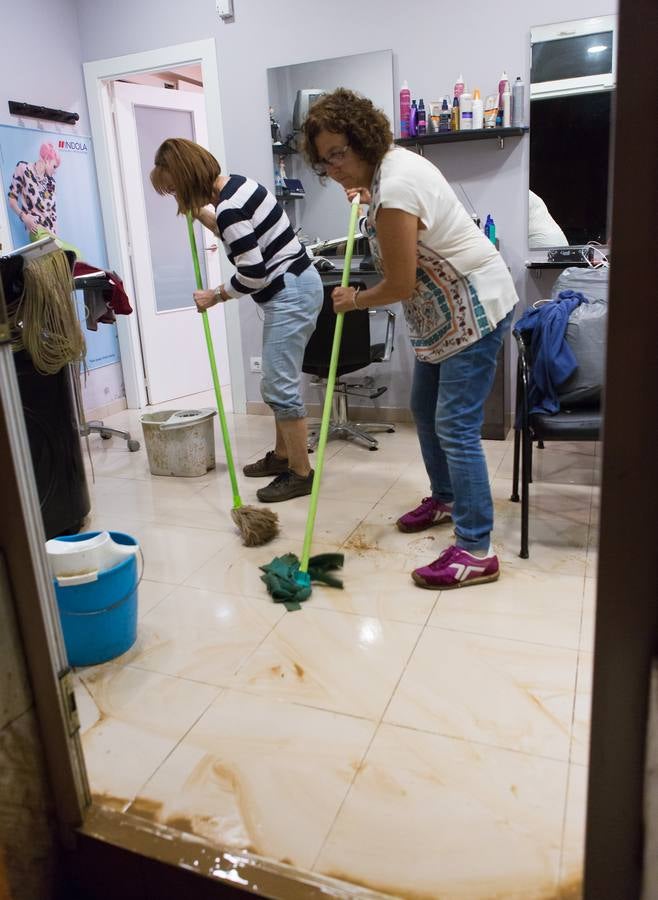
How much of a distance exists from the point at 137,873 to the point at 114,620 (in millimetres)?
735

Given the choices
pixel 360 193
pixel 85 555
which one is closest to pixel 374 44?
pixel 360 193

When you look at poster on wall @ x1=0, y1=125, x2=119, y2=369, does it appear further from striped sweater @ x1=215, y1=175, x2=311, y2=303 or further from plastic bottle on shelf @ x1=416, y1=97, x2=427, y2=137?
plastic bottle on shelf @ x1=416, y1=97, x2=427, y2=137

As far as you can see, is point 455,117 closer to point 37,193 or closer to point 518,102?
point 518,102

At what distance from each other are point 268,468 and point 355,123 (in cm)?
177

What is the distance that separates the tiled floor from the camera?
1.32 m

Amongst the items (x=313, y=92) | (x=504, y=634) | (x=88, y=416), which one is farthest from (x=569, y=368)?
(x=88, y=416)

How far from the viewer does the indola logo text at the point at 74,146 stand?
422cm

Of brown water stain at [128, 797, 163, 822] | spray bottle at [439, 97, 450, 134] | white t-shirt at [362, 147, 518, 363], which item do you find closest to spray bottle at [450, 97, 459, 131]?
spray bottle at [439, 97, 450, 134]

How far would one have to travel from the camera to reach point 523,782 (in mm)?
1443

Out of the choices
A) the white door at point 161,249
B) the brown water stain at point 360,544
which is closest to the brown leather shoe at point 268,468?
the brown water stain at point 360,544

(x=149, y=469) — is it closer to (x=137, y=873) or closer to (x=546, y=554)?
(x=546, y=554)

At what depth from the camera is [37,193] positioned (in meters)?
4.02

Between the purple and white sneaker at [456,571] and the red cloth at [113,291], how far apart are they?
2.29 meters

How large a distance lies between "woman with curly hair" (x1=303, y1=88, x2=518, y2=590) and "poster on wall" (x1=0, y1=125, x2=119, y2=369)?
2.04m
